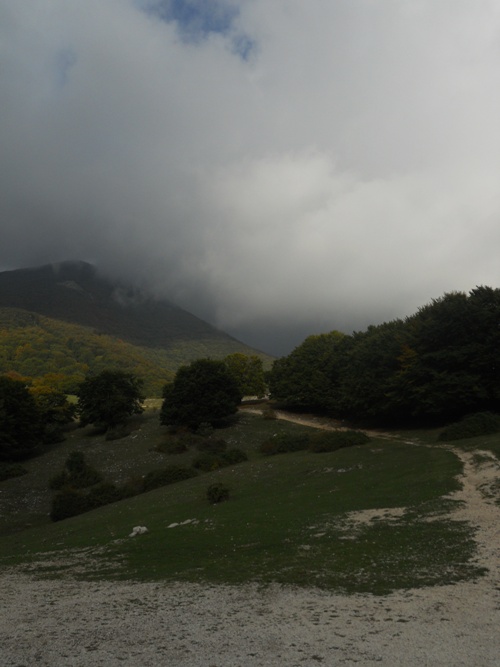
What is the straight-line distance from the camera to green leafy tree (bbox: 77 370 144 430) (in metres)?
68.5

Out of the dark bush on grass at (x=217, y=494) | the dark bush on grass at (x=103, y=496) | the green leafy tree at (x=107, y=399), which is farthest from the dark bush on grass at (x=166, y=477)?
the green leafy tree at (x=107, y=399)

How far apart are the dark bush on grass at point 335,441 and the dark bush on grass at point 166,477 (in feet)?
38.6

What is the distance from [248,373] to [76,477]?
57083mm

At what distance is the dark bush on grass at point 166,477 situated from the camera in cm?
3903

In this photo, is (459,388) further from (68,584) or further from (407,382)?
(68,584)

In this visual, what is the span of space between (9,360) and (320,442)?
123753 mm

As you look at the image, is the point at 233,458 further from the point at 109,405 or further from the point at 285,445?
the point at 109,405

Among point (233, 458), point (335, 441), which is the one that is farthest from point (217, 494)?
point (233, 458)

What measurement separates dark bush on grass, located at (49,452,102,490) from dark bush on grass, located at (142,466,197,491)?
752 cm

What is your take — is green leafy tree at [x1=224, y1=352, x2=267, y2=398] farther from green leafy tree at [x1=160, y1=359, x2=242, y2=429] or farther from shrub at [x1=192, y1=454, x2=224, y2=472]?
shrub at [x1=192, y1=454, x2=224, y2=472]

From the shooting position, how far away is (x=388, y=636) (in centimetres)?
801

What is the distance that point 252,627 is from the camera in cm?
882

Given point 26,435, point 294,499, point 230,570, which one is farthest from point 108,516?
point 26,435

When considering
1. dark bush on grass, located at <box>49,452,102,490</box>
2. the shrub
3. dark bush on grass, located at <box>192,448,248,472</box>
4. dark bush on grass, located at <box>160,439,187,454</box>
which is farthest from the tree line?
dark bush on grass, located at <box>192,448,248,472</box>
